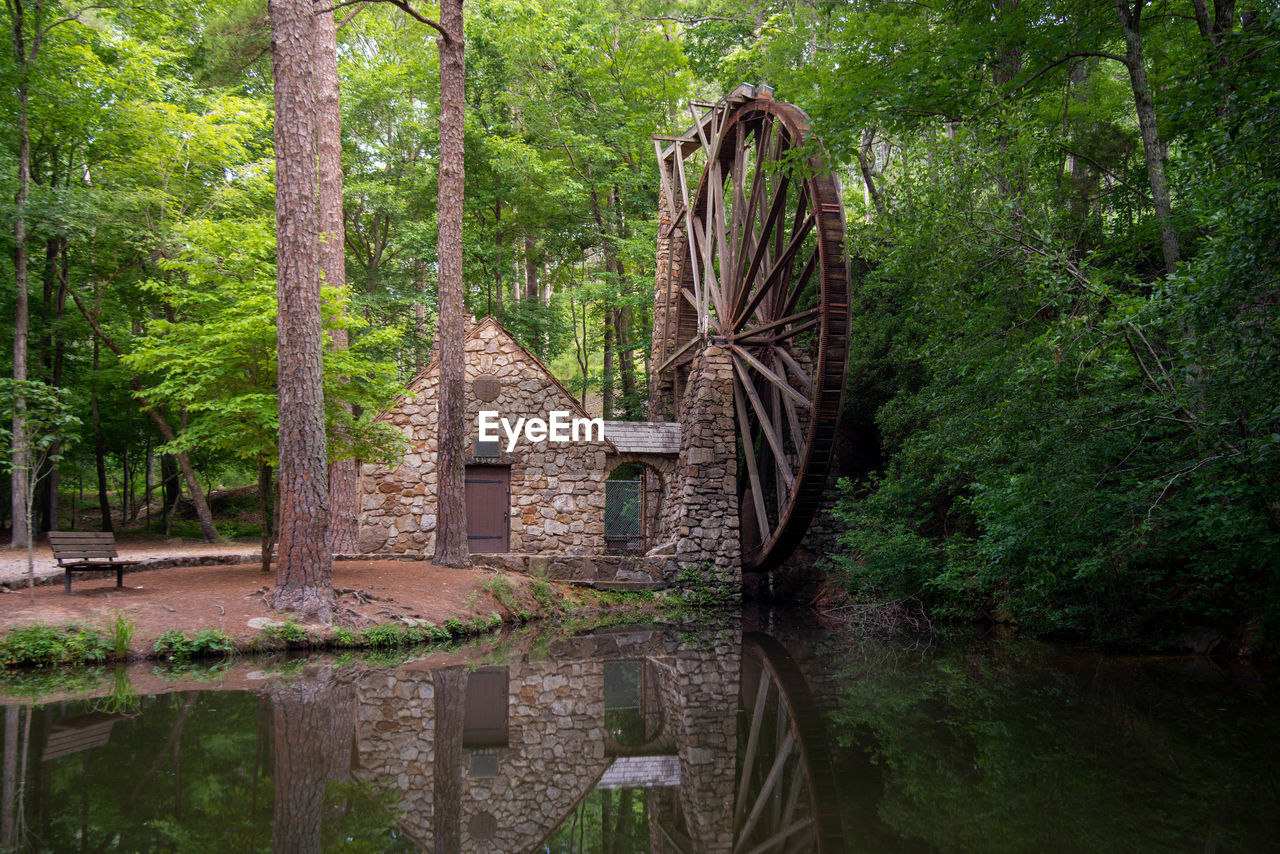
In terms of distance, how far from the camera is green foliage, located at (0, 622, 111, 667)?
640 centimetres

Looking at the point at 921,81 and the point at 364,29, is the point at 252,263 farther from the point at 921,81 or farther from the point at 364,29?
the point at 364,29

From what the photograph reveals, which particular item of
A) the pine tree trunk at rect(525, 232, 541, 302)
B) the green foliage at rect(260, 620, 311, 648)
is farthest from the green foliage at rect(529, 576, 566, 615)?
the pine tree trunk at rect(525, 232, 541, 302)

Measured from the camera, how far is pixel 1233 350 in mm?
5301

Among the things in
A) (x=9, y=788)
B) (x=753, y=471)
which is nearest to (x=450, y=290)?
(x=753, y=471)

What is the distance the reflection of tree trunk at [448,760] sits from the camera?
309 centimetres

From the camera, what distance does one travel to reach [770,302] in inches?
546

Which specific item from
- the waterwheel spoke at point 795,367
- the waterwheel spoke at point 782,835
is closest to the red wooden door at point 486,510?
the waterwheel spoke at point 795,367

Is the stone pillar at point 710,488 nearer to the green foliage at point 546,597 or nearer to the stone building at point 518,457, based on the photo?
the stone building at point 518,457

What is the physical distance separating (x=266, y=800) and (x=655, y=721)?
7.61 feet

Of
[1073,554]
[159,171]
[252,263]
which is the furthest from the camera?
[159,171]

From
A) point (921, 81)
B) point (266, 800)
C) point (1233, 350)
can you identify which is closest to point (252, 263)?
point (921, 81)

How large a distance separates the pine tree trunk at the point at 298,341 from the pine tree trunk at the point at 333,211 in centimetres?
400

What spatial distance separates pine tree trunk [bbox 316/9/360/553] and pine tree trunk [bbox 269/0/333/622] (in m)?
4.00

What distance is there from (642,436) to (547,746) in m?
9.64
